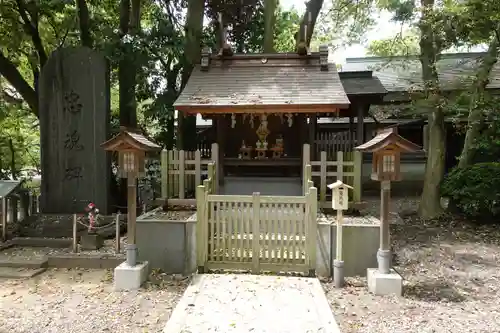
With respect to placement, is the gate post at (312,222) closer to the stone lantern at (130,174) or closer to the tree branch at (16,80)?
the stone lantern at (130,174)

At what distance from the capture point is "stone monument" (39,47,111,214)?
415 inches

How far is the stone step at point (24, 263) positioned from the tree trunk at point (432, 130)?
9.97m

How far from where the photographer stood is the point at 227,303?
566cm

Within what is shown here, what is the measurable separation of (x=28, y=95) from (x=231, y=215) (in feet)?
31.6

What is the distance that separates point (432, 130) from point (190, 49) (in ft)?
25.7

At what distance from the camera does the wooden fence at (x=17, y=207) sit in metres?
9.45

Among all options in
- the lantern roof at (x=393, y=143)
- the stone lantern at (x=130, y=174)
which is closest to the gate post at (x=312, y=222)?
the lantern roof at (x=393, y=143)

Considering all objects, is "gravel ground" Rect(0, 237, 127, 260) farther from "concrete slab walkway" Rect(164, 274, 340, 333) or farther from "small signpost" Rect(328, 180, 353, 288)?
"small signpost" Rect(328, 180, 353, 288)

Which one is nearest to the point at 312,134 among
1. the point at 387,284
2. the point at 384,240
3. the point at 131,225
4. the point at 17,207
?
the point at 384,240

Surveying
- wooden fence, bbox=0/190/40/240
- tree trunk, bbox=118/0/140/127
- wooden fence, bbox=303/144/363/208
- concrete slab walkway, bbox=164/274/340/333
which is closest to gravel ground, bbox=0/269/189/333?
concrete slab walkway, bbox=164/274/340/333

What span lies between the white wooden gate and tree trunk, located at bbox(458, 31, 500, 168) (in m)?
6.50

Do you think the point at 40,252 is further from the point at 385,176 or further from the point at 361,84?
the point at 361,84

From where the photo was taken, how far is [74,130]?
1062 cm

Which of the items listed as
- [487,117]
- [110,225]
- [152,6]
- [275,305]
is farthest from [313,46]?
[275,305]
